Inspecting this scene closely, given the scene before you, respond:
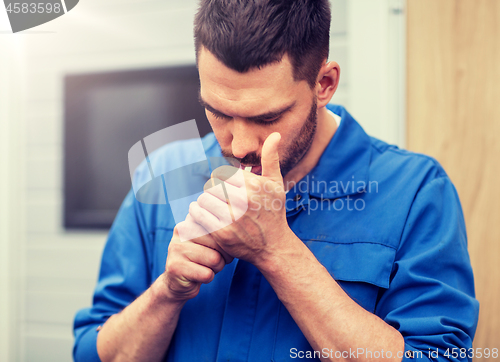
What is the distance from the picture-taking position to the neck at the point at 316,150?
69 centimetres

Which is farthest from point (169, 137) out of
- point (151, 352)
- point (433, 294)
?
point (433, 294)

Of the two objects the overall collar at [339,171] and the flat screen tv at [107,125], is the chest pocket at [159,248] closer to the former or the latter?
the overall collar at [339,171]

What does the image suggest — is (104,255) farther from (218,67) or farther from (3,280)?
(3,280)

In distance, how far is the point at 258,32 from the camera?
531 millimetres

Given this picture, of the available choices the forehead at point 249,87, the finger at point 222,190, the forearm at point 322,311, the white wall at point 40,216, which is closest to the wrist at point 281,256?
the forearm at point 322,311

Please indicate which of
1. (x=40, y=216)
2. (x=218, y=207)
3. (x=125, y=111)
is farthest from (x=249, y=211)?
(x=40, y=216)

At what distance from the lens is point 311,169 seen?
691mm

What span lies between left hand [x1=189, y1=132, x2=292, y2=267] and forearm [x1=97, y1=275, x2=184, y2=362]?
164 millimetres

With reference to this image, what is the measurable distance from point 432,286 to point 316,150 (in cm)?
33

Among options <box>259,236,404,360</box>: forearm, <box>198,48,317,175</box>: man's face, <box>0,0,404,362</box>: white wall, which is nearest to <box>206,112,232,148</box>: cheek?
<box>198,48,317,175</box>: man's face

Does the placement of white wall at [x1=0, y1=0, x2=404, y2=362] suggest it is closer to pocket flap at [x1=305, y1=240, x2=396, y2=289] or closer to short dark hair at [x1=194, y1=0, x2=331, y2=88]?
short dark hair at [x1=194, y1=0, x2=331, y2=88]

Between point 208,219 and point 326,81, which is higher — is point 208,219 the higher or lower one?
the lower one

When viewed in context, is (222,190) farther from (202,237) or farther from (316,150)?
(316,150)

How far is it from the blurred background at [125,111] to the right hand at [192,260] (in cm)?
35
